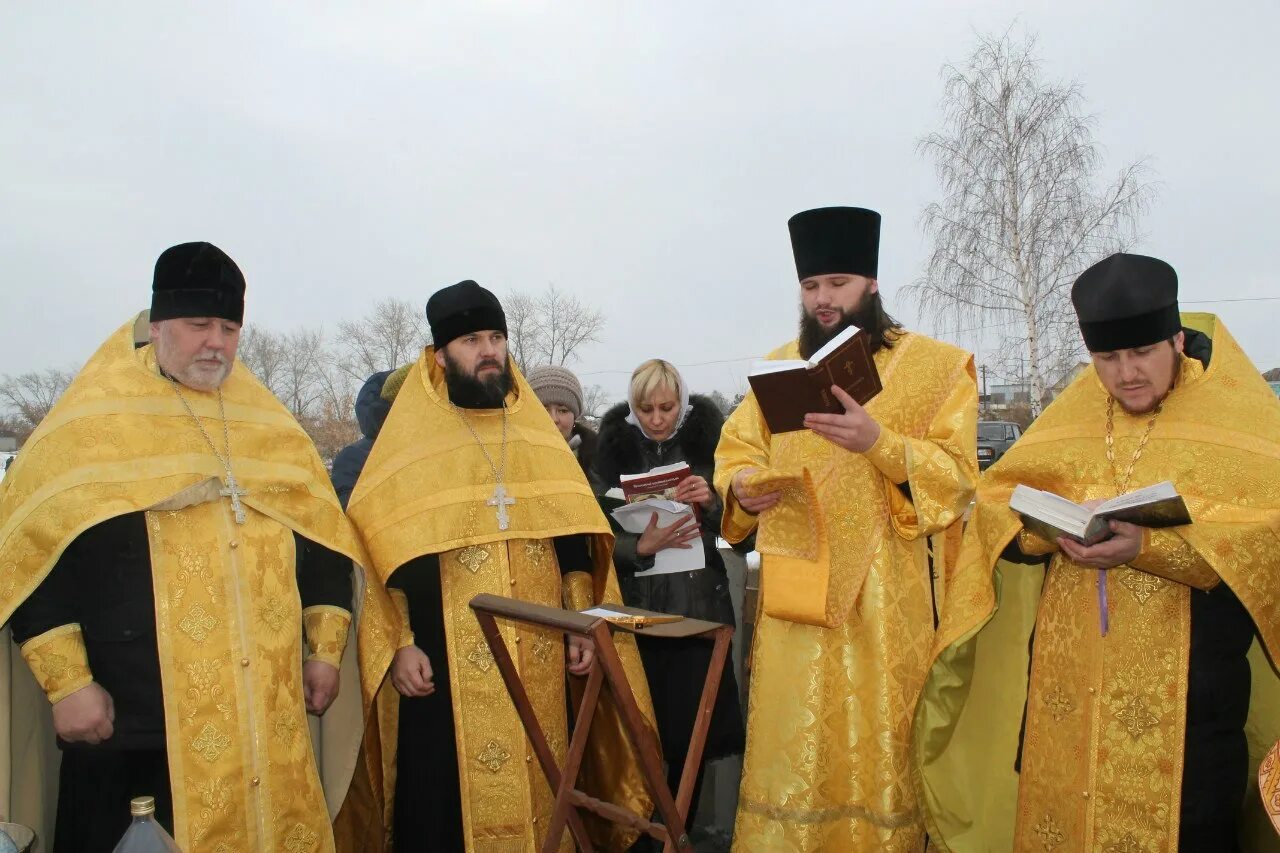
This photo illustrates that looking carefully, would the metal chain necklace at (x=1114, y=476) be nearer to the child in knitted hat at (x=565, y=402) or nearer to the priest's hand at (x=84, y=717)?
Answer: the child in knitted hat at (x=565, y=402)

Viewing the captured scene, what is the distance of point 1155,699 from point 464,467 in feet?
7.41

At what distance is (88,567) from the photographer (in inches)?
114

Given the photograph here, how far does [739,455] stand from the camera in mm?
3410

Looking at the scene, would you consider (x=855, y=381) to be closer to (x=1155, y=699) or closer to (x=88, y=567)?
(x=1155, y=699)

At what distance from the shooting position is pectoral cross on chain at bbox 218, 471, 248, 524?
9.93ft

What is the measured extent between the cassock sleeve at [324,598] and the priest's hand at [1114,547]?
2217mm

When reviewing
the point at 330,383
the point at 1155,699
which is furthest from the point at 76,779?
the point at 330,383

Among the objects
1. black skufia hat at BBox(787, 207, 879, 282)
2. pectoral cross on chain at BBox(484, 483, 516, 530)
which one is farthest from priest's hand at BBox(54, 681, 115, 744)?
black skufia hat at BBox(787, 207, 879, 282)

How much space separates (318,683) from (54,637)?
2.57 feet

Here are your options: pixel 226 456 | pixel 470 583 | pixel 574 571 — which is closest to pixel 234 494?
pixel 226 456

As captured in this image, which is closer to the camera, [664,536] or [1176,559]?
[1176,559]

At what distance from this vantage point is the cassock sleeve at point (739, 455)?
133 inches

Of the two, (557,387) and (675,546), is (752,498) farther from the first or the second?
(557,387)

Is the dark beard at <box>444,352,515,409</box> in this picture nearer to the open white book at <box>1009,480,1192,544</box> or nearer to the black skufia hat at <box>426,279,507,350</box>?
the black skufia hat at <box>426,279,507,350</box>
